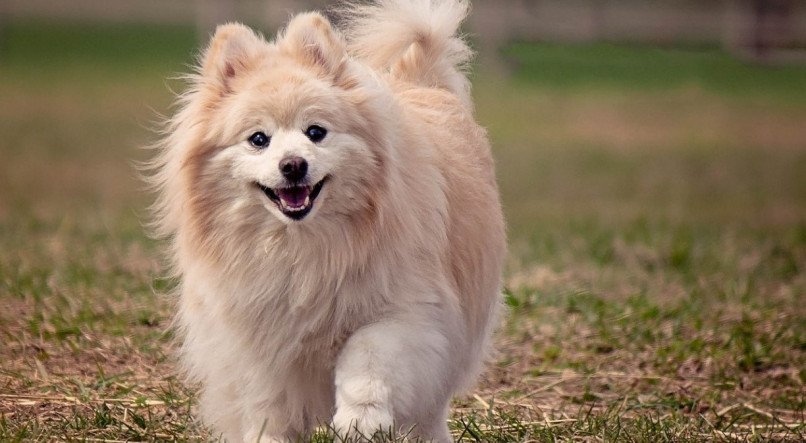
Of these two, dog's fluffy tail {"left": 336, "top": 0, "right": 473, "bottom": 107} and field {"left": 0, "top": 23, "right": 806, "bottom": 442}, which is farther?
dog's fluffy tail {"left": 336, "top": 0, "right": 473, "bottom": 107}

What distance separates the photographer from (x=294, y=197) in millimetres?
A: 4289

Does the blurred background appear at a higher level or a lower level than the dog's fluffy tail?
lower

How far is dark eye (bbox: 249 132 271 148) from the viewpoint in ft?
14.3

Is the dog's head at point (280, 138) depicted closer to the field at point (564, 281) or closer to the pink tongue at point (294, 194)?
the pink tongue at point (294, 194)

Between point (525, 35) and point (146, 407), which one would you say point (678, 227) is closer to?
point (146, 407)

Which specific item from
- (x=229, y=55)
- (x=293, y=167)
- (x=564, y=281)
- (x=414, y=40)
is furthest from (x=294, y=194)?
(x=564, y=281)

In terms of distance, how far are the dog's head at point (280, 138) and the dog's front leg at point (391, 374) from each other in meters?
0.50

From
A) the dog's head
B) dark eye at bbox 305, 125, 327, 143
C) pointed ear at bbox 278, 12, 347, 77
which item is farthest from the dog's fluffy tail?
dark eye at bbox 305, 125, 327, 143

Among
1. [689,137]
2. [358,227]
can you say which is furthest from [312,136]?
[689,137]

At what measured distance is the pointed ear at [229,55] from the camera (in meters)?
4.56

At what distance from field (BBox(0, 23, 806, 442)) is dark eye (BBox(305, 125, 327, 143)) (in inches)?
48.2

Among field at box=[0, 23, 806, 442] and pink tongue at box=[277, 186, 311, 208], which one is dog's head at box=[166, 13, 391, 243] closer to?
pink tongue at box=[277, 186, 311, 208]

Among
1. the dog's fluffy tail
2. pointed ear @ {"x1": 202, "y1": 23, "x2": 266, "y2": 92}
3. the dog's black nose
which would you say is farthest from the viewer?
the dog's fluffy tail

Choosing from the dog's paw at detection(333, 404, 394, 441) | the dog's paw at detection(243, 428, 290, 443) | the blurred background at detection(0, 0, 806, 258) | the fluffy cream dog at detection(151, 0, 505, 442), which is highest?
the fluffy cream dog at detection(151, 0, 505, 442)
